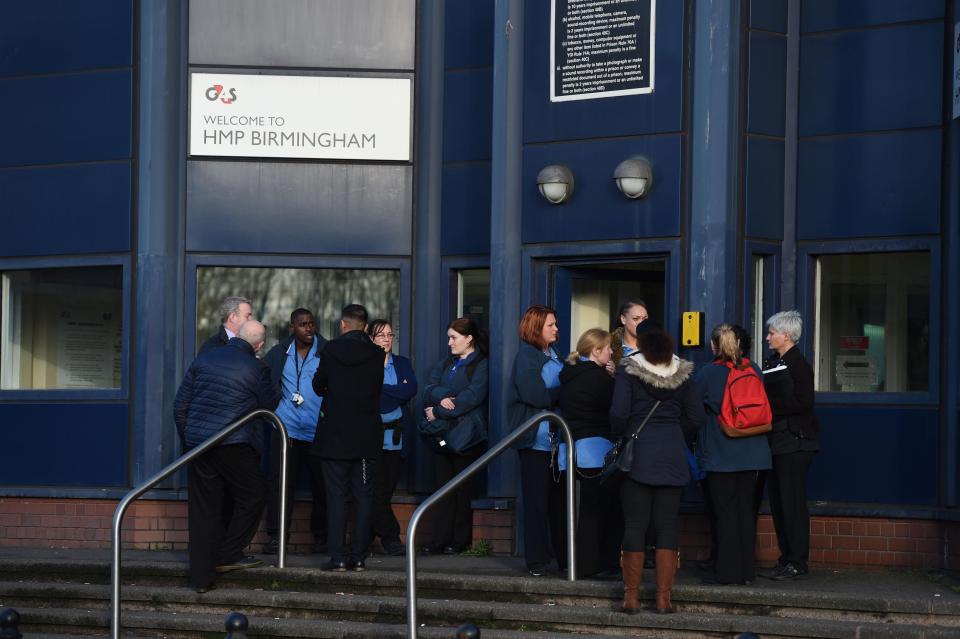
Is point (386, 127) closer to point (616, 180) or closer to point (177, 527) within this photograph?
point (616, 180)

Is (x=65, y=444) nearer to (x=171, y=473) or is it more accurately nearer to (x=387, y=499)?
(x=387, y=499)

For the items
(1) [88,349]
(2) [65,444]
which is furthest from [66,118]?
(2) [65,444]

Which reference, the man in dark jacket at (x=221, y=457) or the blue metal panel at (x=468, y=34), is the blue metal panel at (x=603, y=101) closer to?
the blue metal panel at (x=468, y=34)

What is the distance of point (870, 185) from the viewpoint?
10.8m

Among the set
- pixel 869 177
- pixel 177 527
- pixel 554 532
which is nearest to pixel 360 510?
pixel 554 532

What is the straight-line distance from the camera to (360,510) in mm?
10188

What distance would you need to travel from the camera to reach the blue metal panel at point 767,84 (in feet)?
35.6

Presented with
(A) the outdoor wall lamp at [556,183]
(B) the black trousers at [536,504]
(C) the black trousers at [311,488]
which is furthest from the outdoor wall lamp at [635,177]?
(C) the black trousers at [311,488]

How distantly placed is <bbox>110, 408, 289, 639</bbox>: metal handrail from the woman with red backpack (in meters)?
2.70

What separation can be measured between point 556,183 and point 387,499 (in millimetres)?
2540

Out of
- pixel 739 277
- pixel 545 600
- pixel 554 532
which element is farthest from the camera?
pixel 739 277

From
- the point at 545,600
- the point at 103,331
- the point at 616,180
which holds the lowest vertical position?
the point at 545,600

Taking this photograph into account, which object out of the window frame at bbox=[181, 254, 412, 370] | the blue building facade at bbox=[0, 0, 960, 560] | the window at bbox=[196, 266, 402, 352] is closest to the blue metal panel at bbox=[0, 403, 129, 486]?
the blue building facade at bbox=[0, 0, 960, 560]

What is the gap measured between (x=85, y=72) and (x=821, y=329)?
237 inches
